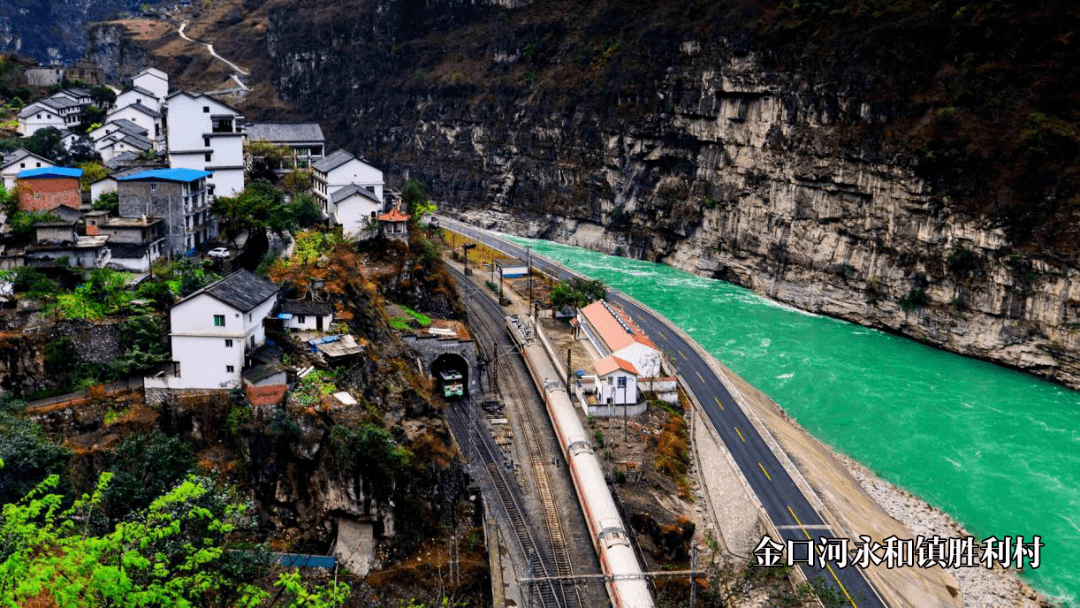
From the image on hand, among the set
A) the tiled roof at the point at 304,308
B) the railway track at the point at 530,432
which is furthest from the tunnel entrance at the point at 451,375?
the tiled roof at the point at 304,308

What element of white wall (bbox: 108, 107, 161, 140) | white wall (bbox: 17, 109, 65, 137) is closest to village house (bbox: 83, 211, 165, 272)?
white wall (bbox: 108, 107, 161, 140)

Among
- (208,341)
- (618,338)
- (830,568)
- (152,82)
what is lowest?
(830,568)

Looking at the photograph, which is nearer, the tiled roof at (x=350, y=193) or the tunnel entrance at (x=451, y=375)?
the tunnel entrance at (x=451, y=375)

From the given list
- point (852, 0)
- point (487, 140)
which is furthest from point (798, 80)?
point (487, 140)

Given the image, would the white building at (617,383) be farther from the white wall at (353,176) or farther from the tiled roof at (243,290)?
the white wall at (353,176)

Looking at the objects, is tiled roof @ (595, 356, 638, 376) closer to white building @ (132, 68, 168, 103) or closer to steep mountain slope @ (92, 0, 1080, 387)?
steep mountain slope @ (92, 0, 1080, 387)

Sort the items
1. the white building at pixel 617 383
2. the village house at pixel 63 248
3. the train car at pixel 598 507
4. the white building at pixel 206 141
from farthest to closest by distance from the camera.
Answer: the white building at pixel 206 141 < the white building at pixel 617 383 < the village house at pixel 63 248 < the train car at pixel 598 507

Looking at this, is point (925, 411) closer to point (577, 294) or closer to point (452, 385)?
point (577, 294)

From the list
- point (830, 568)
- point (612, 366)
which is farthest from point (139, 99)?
point (830, 568)
